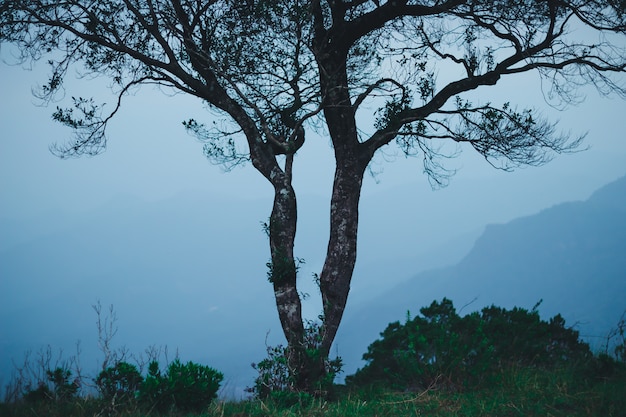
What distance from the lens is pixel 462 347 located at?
306 inches

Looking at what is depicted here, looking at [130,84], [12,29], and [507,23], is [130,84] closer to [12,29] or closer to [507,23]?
[12,29]

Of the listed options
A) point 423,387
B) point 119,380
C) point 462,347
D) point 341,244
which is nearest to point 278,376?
point 423,387

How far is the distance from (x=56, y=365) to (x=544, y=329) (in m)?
8.30

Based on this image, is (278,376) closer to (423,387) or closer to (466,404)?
(423,387)

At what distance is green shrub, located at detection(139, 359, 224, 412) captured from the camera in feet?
19.1

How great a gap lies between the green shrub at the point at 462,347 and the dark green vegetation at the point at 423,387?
0.06ft

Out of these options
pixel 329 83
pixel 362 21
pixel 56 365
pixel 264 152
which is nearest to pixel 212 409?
pixel 56 365

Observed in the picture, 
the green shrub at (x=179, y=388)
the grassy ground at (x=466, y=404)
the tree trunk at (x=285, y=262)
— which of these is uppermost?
the tree trunk at (x=285, y=262)

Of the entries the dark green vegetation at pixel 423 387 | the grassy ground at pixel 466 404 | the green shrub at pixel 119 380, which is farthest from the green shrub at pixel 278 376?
the green shrub at pixel 119 380

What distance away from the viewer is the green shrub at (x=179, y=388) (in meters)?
5.84

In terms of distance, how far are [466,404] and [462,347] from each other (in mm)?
1436

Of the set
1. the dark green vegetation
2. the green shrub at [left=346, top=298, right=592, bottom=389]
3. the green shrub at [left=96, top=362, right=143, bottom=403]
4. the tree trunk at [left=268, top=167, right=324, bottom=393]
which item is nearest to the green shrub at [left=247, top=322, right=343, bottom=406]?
the dark green vegetation

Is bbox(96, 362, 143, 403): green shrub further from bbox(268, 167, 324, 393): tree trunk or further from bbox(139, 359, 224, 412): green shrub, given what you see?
bbox(268, 167, 324, 393): tree trunk

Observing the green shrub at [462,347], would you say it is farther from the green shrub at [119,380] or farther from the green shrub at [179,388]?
the green shrub at [119,380]
